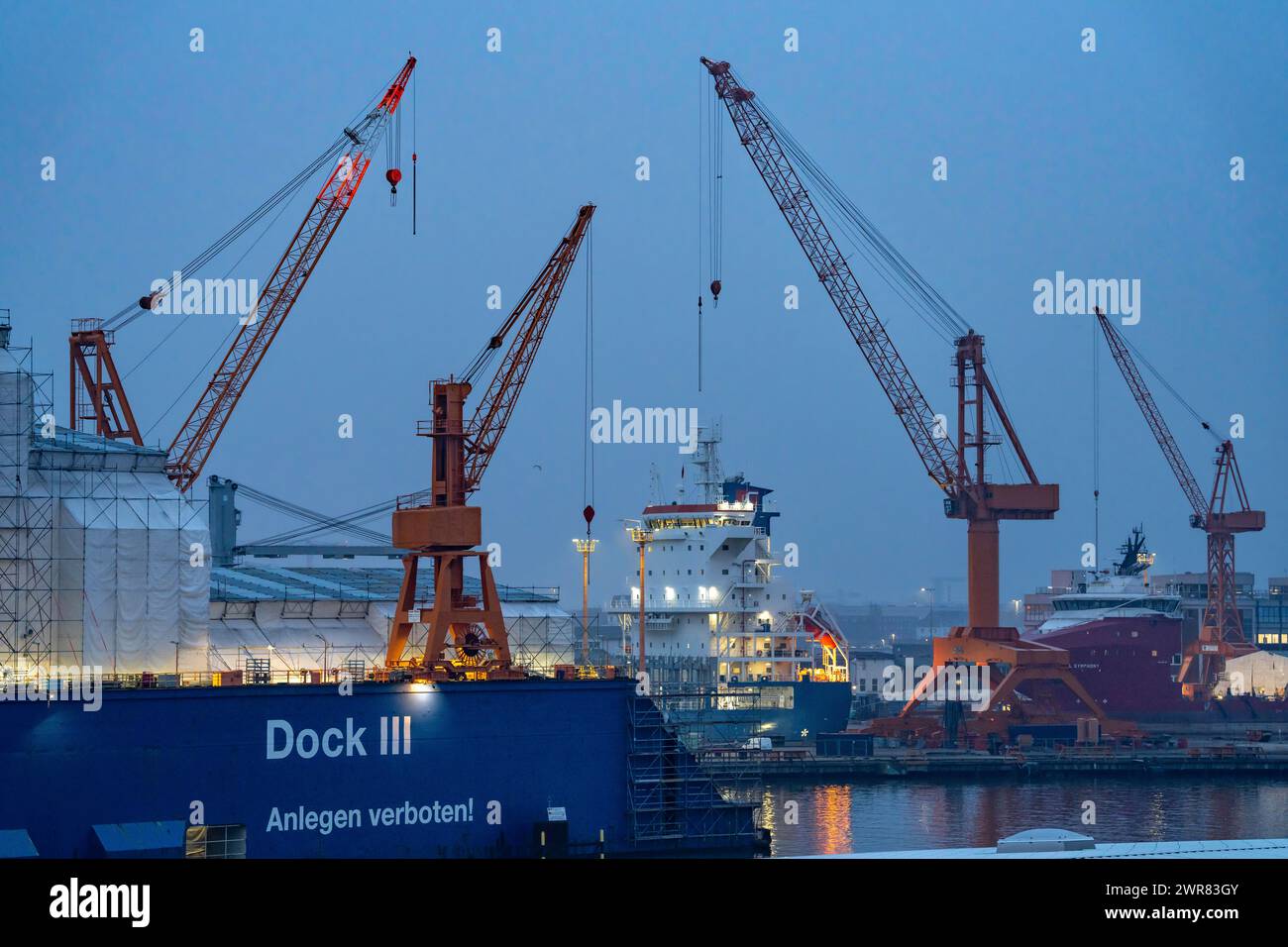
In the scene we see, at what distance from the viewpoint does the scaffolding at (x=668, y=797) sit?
4603 cm

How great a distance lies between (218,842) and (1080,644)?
68.0 m

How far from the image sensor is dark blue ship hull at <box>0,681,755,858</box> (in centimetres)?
3800

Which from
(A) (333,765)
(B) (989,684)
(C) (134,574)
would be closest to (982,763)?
→ (B) (989,684)

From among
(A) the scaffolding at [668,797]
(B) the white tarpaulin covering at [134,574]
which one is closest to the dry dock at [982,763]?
(A) the scaffolding at [668,797]

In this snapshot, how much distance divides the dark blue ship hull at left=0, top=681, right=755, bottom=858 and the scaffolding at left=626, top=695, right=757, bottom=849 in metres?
0.05

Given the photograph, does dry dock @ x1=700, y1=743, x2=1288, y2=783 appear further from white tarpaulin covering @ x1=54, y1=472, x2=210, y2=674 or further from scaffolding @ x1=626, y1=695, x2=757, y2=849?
white tarpaulin covering @ x1=54, y1=472, x2=210, y2=674

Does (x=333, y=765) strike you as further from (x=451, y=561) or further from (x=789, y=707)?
(x=789, y=707)

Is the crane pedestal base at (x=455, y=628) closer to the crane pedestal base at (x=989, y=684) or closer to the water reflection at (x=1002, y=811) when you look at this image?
the water reflection at (x=1002, y=811)

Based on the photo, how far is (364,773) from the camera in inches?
1655

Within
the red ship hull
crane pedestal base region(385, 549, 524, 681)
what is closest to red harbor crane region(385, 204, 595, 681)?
crane pedestal base region(385, 549, 524, 681)

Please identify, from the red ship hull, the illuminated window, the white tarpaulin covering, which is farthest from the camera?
the red ship hull

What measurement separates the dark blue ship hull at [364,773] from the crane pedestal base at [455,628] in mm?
2787

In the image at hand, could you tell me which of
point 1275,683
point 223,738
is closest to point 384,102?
point 223,738
